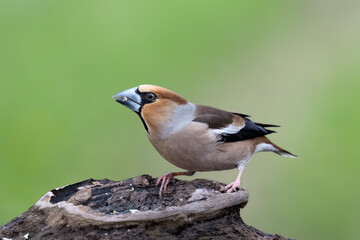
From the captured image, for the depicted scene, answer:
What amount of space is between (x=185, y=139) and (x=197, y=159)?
→ 0.62 ft

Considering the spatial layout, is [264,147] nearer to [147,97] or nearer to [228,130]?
[228,130]

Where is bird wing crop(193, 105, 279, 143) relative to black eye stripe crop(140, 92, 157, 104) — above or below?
below

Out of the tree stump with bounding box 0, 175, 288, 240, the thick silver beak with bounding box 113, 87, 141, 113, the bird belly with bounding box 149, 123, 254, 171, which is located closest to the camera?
the tree stump with bounding box 0, 175, 288, 240

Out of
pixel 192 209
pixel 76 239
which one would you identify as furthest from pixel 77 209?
pixel 192 209

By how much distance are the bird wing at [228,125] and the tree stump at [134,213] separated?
0.75 metres

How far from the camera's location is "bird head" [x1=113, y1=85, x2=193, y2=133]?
13.1ft

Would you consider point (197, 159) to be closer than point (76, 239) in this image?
No

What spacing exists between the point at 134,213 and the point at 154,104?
112cm

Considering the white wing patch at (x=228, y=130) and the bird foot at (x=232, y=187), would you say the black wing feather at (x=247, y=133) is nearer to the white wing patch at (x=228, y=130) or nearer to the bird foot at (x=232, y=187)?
the white wing patch at (x=228, y=130)

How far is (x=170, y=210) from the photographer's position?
10.5 feet

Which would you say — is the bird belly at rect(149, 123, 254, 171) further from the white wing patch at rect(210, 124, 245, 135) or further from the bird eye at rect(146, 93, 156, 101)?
the bird eye at rect(146, 93, 156, 101)

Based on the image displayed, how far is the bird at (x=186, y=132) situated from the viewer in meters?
4.04

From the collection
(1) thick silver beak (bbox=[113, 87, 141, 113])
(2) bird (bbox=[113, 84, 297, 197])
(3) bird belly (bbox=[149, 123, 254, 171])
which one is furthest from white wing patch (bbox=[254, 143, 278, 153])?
(1) thick silver beak (bbox=[113, 87, 141, 113])

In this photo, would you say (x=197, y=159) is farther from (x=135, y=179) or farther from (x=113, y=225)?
(x=113, y=225)
